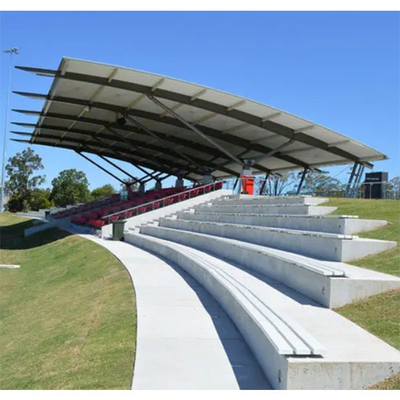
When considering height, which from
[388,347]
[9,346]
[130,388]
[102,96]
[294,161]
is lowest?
[9,346]

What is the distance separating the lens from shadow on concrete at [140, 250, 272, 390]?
4.16 metres

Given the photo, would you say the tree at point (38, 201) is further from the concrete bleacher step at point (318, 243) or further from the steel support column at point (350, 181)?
the concrete bleacher step at point (318, 243)

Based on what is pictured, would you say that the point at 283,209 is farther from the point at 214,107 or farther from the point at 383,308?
the point at 214,107

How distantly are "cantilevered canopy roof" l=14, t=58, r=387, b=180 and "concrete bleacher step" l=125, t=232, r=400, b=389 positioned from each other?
15665 mm

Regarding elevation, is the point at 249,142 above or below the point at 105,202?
above

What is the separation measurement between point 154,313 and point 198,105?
18984 millimetres

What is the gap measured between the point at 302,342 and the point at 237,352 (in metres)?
1.20

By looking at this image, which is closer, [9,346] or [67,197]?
[9,346]

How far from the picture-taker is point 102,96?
24969mm

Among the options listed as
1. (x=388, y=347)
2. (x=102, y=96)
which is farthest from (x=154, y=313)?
(x=102, y=96)

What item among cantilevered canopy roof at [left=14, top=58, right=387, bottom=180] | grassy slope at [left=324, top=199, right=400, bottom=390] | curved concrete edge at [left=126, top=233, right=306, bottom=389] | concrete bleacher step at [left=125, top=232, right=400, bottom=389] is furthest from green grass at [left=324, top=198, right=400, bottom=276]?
cantilevered canopy roof at [left=14, top=58, right=387, bottom=180]

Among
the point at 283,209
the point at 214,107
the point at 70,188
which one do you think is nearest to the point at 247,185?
the point at 214,107

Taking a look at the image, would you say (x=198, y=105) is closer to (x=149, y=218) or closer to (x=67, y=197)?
(x=149, y=218)

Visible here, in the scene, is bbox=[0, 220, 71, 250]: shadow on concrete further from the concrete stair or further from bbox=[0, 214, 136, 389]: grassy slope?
the concrete stair
